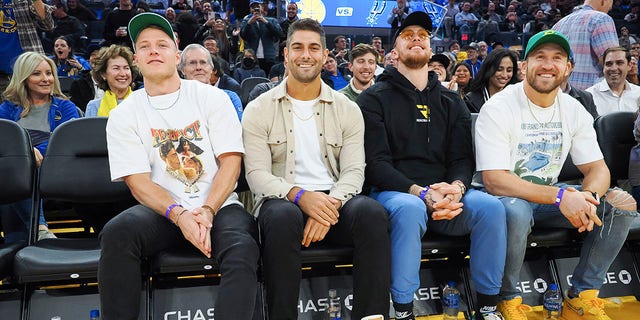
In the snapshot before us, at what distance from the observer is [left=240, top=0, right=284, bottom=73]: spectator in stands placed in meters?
9.18

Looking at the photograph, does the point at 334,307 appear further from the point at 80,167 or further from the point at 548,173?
the point at 80,167

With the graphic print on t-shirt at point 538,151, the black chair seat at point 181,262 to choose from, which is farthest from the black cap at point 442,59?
the black chair seat at point 181,262

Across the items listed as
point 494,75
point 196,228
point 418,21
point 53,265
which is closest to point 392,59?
point 494,75

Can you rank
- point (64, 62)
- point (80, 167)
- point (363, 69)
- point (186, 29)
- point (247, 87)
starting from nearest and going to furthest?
1. point (80, 167)
2. point (363, 69)
3. point (247, 87)
4. point (64, 62)
5. point (186, 29)

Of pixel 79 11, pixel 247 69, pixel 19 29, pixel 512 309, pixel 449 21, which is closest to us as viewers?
pixel 512 309

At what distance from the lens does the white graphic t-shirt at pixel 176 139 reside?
2564 mm

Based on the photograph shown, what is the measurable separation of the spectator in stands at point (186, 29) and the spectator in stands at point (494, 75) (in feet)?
20.0

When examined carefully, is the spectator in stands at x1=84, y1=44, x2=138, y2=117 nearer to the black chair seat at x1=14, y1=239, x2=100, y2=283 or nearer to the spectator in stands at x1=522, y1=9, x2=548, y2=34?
the black chair seat at x1=14, y1=239, x2=100, y2=283

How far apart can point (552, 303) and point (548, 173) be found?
68 centimetres

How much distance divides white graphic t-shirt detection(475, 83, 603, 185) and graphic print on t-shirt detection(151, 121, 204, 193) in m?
1.44

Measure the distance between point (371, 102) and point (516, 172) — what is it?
856mm

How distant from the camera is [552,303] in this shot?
286cm

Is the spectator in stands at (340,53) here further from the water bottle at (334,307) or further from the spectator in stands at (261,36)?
the water bottle at (334,307)

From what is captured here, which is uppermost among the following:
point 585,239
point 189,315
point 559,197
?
point 559,197
